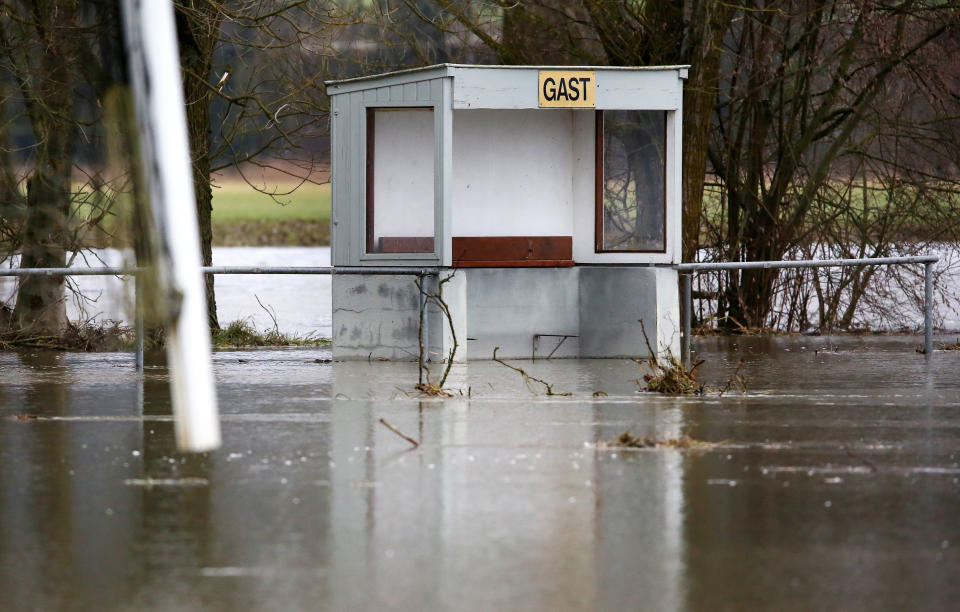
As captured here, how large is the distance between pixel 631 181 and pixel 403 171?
6.71 ft

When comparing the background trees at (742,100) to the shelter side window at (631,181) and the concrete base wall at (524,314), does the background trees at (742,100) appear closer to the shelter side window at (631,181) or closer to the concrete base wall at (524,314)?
the shelter side window at (631,181)

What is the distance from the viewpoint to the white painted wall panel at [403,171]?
1238 cm

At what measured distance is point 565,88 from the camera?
11.9 m

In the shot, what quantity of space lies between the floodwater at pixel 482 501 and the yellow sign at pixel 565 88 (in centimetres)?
280

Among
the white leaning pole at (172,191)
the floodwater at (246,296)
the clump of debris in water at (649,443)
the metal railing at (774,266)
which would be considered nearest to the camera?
the white leaning pole at (172,191)

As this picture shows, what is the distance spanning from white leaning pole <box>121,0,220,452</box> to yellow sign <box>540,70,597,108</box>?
7.67 meters

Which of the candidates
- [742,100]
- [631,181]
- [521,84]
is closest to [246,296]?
[742,100]

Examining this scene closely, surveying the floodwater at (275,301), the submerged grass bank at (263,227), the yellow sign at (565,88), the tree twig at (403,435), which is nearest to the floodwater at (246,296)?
the floodwater at (275,301)

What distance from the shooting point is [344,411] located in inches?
352

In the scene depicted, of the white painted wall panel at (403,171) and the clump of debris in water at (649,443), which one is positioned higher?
the white painted wall panel at (403,171)

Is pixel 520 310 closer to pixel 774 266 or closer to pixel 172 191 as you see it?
pixel 774 266

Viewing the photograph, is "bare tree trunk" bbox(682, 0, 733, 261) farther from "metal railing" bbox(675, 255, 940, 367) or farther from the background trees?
"metal railing" bbox(675, 255, 940, 367)

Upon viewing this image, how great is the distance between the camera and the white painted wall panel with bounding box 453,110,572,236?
502 inches

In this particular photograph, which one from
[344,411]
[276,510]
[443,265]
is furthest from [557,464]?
[443,265]
